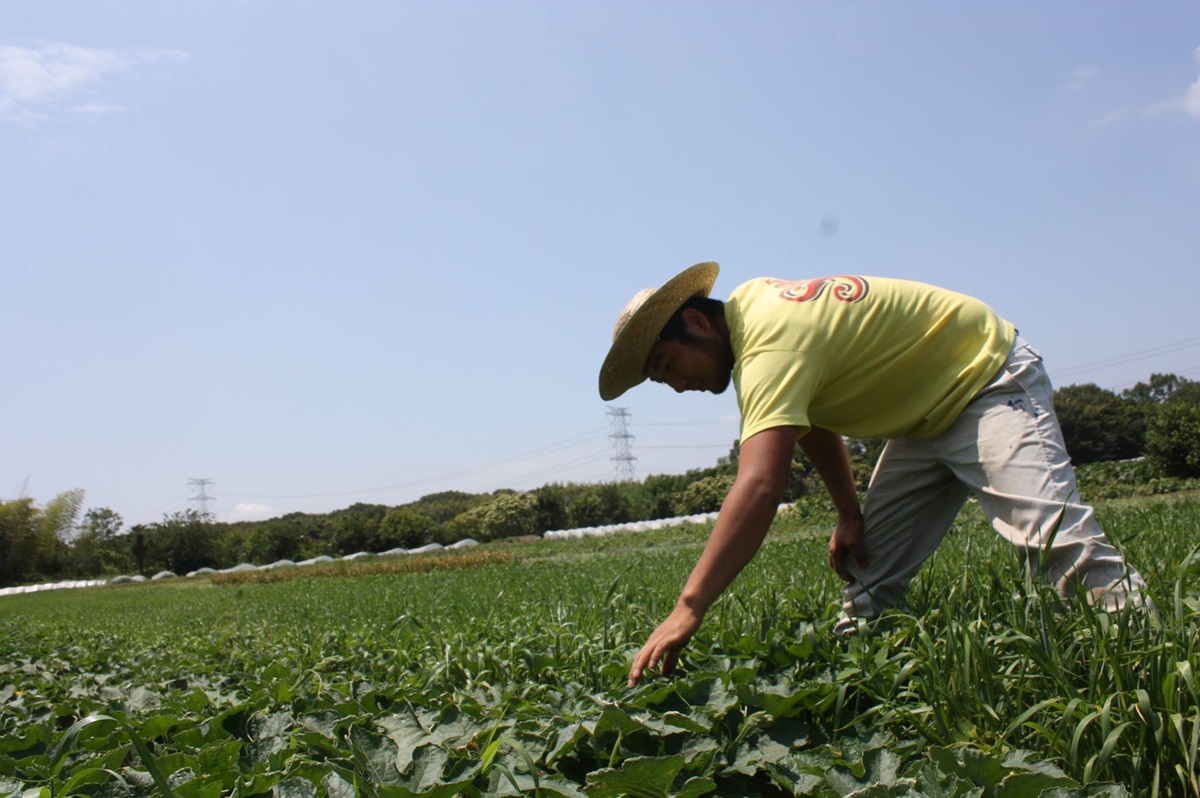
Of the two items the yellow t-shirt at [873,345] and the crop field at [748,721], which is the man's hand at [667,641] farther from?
the yellow t-shirt at [873,345]

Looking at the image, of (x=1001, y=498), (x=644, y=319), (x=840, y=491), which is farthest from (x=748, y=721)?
(x=840, y=491)

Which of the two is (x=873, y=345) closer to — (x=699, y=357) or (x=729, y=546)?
(x=699, y=357)

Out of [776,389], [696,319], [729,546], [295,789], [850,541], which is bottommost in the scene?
[295,789]

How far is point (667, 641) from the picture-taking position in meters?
2.01

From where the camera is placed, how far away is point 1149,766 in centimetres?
161

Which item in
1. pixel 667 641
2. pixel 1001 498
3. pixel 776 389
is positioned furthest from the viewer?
pixel 1001 498

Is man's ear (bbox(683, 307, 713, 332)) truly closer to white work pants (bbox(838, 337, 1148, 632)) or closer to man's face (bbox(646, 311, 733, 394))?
man's face (bbox(646, 311, 733, 394))

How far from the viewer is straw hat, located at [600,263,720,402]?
2594mm

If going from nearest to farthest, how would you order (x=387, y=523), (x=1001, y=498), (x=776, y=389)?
(x=776, y=389) < (x=1001, y=498) < (x=387, y=523)

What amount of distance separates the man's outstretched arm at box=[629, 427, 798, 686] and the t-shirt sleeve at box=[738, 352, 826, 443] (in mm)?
57

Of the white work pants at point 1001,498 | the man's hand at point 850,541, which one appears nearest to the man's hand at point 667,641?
the white work pants at point 1001,498

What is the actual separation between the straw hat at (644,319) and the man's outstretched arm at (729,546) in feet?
2.19

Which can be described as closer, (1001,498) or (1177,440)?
(1001,498)

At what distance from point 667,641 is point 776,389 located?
0.69 metres
